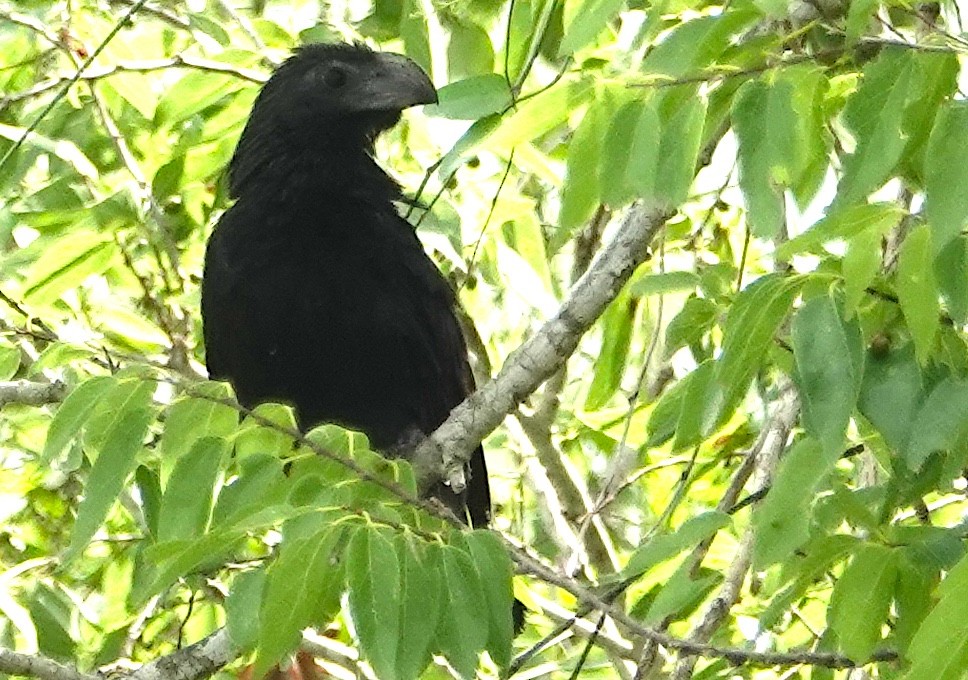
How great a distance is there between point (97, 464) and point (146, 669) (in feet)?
2.30

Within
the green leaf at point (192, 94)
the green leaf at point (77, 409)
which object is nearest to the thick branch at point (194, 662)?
the green leaf at point (77, 409)

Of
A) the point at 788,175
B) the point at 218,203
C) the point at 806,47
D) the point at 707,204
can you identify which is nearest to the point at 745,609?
the point at 707,204

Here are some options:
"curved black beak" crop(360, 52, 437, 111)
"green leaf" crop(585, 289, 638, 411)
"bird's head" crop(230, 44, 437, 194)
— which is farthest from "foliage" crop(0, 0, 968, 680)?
"bird's head" crop(230, 44, 437, 194)

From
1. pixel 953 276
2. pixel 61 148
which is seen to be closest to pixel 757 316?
pixel 953 276

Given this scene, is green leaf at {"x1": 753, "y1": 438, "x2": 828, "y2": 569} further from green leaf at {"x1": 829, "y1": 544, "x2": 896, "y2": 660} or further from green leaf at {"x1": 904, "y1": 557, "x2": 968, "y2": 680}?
green leaf at {"x1": 904, "y1": 557, "x2": 968, "y2": 680}

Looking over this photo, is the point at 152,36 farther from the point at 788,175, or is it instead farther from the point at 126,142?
the point at 788,175

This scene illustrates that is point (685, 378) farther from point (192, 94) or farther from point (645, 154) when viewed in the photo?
point (192, 94)

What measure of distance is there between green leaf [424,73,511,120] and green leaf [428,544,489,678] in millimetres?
572

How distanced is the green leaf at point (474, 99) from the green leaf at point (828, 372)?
0.52 m

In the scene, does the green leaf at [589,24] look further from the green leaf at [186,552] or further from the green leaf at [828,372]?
the green leaf at [186,552]

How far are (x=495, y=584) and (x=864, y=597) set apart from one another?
1.54 feet

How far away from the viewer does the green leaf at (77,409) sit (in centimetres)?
216

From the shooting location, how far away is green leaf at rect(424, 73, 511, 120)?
2088mm

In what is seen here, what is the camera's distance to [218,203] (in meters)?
4.19
